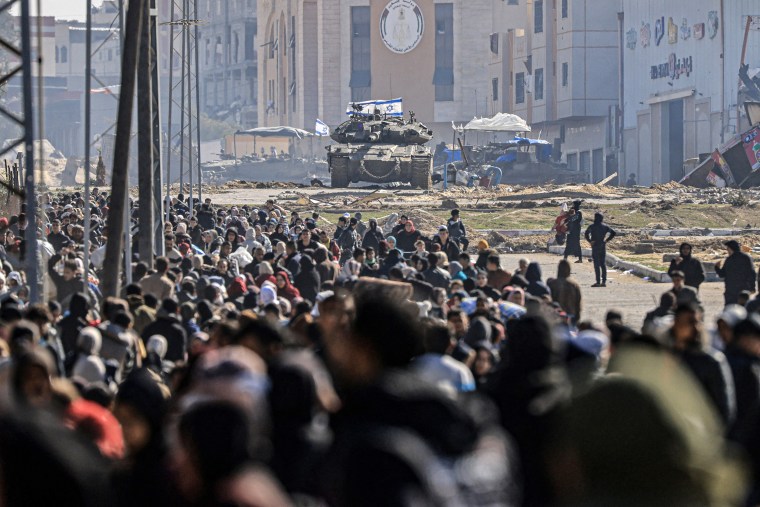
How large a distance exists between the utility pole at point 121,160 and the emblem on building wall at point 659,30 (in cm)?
6005

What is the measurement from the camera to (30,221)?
1490 centimetres

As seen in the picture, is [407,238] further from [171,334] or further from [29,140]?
[171,334]

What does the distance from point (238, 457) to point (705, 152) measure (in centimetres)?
6939

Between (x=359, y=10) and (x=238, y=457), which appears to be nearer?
(x=238, y=457)

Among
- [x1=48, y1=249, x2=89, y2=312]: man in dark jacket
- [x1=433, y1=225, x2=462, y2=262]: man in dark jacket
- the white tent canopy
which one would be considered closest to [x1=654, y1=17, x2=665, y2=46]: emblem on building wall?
the white tent canopy

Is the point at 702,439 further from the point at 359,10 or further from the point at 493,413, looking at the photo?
the point at 359,10

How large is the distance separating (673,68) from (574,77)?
1252 cm

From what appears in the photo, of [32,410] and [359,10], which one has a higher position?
[359,10]

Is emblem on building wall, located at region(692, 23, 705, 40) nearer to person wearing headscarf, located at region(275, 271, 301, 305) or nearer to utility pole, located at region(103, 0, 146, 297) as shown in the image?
utility pole, located at region(103, 0, 146, 297)

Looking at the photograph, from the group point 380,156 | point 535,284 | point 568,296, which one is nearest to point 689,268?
point 568,296

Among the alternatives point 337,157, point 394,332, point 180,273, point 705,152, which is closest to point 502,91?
point 705,152

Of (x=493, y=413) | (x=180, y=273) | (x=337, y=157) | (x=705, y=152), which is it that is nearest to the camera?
(x=493, y=413)

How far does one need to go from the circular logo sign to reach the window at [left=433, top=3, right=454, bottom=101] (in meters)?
1.12

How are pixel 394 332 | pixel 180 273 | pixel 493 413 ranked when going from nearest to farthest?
pixel 394 332, pixel 493 413, pixel 180 273
